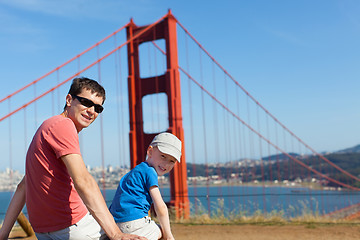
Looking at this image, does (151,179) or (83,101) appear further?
(151,179)

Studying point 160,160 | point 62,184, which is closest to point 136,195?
point 160,160

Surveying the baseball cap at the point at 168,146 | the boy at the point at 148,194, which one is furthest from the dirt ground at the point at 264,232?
the baseball cap at the point at 168,146

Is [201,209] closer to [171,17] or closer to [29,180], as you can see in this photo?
[171,17]

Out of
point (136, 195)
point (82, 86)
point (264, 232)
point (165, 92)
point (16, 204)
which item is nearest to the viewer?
point (82, 86)

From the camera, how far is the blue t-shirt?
223cm

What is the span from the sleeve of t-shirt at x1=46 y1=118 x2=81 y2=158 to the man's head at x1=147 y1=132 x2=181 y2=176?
565 mm

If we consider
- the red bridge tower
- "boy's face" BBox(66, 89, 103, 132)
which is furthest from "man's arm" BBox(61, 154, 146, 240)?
the red bridge tower

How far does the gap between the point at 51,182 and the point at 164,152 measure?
614mm

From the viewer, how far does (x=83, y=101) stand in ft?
6.22

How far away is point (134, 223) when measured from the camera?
7.30 feet

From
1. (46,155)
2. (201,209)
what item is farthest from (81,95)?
(201,209)

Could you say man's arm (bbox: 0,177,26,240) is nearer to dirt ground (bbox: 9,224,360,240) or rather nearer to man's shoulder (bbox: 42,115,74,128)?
man's shoulder (bbox: 42,115,74,128)

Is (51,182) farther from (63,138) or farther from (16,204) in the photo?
(16,204)

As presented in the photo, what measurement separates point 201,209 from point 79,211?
765 cm
